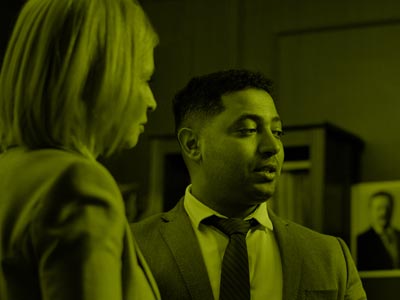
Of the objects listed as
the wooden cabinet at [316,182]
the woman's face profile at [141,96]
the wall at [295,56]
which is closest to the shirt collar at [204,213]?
the woman's face profile at [141,96]

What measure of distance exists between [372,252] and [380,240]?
0.05m

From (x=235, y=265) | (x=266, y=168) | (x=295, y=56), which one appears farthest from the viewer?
(x=295, y=56)

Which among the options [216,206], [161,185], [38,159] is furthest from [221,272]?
[161,185]

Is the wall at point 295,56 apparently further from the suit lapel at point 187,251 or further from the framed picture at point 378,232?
the suit lapel at point 187,251

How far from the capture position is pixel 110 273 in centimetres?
108

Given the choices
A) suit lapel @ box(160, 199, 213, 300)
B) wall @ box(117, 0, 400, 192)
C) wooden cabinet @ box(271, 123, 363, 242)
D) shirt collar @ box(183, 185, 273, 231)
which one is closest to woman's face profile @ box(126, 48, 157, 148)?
suit lapel @ box(160, 199, 213, 300)

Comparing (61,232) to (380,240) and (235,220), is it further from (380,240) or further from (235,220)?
(380,240)

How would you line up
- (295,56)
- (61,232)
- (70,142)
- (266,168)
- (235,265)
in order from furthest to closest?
(295,56)
(266,168)
(235,265)
(70,142)
(61,232)

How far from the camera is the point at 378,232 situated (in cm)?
350

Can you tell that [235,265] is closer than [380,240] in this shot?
Yes

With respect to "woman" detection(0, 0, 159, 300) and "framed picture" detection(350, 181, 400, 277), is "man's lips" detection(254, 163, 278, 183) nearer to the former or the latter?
"woman" detection(0, 0, 159, 300)

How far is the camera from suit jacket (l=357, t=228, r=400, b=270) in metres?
3.49

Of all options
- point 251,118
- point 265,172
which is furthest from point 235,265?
point 251,118

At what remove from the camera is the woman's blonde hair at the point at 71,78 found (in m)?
1.15
